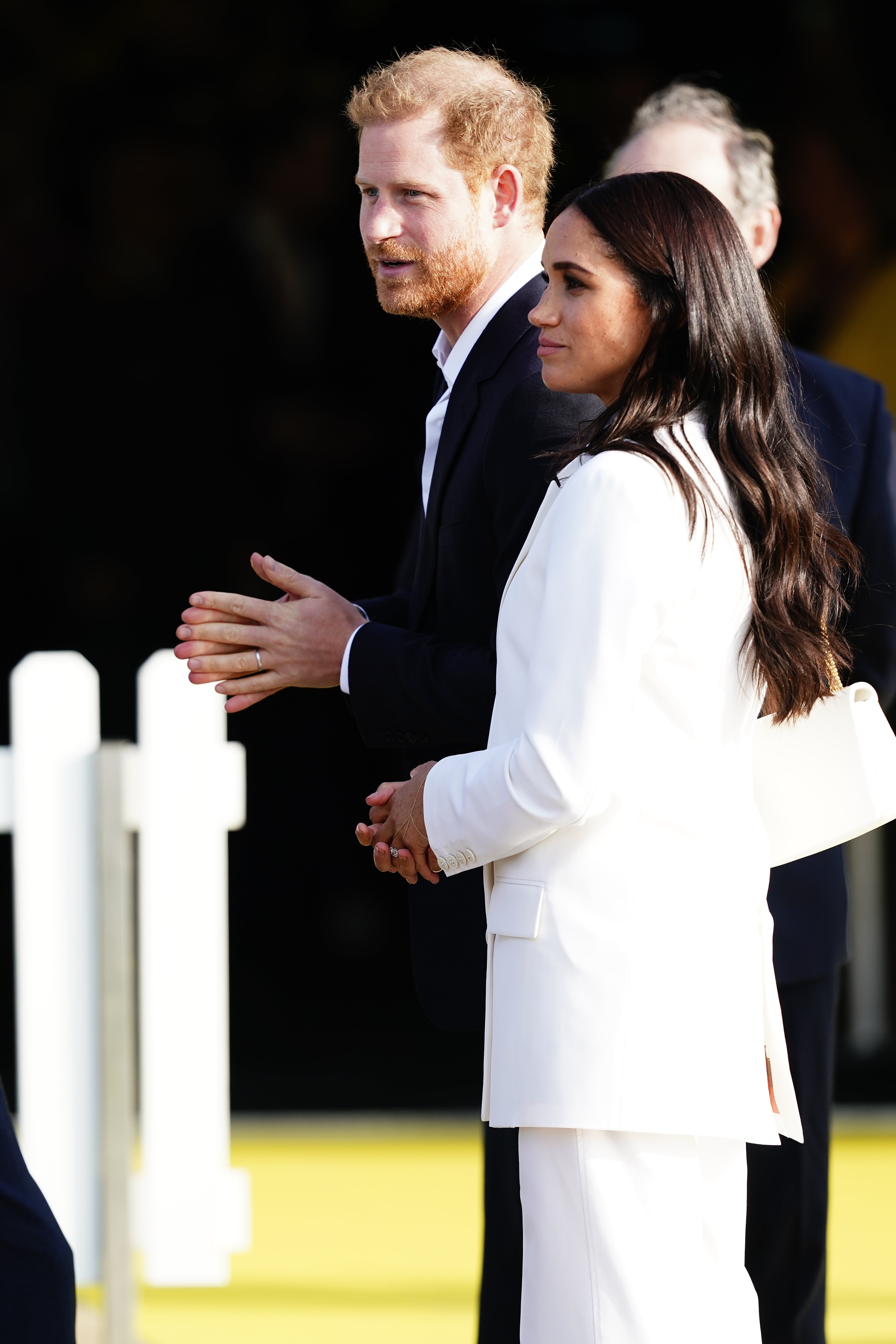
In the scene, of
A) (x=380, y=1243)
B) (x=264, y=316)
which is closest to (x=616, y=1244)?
(x=380, y=1243)

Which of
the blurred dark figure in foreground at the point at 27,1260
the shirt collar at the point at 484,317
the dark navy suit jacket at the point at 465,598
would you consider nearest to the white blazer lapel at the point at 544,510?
the dark navy suit jacket at the point at 465,598

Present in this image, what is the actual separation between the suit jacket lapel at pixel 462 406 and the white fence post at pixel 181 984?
2.29 feet

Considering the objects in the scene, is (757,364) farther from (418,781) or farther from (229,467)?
(229,467)

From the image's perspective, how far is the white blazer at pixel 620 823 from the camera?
171cm

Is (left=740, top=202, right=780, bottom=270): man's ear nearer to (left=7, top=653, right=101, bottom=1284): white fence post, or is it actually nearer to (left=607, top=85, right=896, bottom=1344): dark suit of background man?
(left=607, top=85, right=896, bottom=1344): dark suit of background man

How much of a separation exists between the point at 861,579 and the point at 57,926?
136 cm

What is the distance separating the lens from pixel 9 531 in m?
4.11

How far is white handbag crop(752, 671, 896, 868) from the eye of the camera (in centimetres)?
196

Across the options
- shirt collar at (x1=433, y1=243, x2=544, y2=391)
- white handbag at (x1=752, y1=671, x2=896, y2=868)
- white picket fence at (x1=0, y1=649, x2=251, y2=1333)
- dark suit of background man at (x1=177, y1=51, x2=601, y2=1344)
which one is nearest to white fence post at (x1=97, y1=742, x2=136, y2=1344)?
white picket fence at (x1=0, y1=649, x2=251, y2=1333)

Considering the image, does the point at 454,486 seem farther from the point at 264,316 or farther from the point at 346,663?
the point at 264,316

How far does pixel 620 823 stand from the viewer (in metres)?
1.77

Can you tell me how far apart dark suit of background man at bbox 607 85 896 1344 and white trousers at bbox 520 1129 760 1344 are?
2.28ft

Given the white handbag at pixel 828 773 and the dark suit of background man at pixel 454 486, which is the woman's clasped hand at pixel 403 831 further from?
the white handbag at pixel 828 773

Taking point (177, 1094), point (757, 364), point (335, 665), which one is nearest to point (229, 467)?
point (177, 1094)
